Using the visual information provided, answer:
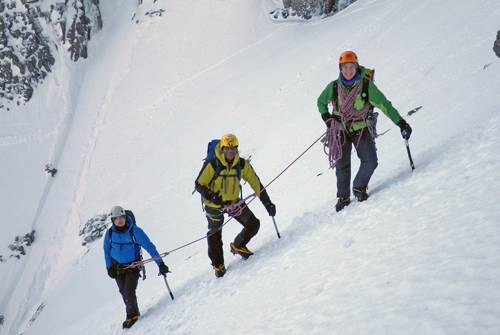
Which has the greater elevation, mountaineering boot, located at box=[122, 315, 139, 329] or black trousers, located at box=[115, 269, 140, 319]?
black trousers, located at box=[115, 269, 140, 319]

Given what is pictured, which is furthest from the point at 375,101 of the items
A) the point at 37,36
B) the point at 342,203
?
the point at 37,36

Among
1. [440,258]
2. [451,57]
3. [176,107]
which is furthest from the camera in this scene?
[176,107]

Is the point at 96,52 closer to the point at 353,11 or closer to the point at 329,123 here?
the point at 353,11

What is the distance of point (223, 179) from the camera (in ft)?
20.8

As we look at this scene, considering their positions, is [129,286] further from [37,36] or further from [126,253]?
[37,36]

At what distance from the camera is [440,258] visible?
334cm

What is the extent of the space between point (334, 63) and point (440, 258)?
59.5 feet

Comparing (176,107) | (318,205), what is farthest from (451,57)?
(176,107)

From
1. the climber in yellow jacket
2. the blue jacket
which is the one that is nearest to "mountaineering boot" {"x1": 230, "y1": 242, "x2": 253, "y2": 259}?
the climber in yellow jacket

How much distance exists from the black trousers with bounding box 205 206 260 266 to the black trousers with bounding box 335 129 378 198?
1.54 m

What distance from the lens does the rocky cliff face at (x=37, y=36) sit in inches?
1709

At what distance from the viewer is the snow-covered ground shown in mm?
3549

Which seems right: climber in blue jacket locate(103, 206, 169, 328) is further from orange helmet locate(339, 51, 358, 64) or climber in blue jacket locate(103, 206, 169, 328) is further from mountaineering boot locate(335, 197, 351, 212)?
orange helmet locate(339, 51, 358, 64)

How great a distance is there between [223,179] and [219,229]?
0.91m
